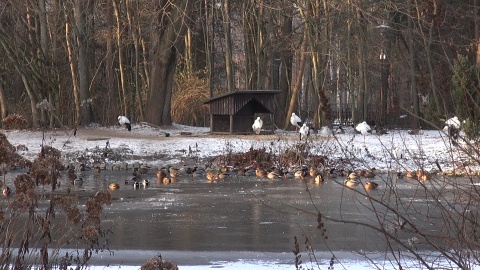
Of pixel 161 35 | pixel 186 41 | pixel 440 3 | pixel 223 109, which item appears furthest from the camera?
pixel 186 41

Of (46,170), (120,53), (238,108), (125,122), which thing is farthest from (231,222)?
(120,53)

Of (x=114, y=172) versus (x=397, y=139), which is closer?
(x=114, y=172)

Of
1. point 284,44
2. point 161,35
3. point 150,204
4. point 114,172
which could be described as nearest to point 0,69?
point 161,35

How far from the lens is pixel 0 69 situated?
33.5 metres

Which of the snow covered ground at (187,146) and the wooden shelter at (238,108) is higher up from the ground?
the wooden shelter at (238,108)

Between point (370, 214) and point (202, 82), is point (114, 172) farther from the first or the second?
point (202, 82)

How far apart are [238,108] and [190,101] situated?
871 cm

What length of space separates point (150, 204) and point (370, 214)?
11.7ft

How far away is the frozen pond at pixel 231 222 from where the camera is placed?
924cm

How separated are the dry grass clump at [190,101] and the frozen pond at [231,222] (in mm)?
16112

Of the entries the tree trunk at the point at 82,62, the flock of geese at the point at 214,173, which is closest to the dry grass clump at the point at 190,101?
the tree trunk at the point at 82,62

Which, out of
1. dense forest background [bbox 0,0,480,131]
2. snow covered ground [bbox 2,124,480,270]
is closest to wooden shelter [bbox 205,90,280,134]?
snow covered ground [bbox 2,124,480,270]

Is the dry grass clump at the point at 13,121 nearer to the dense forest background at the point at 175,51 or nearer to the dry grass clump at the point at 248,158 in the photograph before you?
the dry grass clump at the point at 248,158

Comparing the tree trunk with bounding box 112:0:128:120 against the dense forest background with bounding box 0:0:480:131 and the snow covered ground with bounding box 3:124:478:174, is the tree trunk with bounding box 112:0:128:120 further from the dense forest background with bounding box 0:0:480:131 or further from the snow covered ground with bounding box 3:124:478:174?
the snow covered ground with bounding box 3:124:478:174
